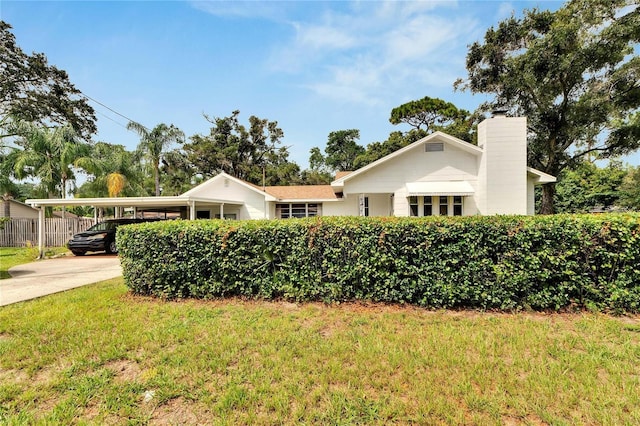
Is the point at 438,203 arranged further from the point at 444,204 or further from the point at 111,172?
the point at 111,172

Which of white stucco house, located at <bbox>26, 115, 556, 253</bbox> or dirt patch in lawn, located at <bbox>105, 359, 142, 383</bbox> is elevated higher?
white stucco house, located at <bbox>26, 115, 556, 253</bbox>

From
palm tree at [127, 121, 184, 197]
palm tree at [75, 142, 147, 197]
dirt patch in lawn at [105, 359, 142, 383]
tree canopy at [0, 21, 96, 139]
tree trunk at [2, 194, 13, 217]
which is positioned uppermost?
tree canopy at [0, 21, 96, 139]

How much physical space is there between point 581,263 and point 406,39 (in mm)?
8571

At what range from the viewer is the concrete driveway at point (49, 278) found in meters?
6.38

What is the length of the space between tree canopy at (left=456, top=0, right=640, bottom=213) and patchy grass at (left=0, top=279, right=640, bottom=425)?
18029 mm

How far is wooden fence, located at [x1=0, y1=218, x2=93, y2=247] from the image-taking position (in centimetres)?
1644

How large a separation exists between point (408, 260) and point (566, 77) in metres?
19.5

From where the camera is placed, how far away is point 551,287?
15.1 feet

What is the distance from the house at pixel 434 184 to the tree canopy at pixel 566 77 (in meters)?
7.14

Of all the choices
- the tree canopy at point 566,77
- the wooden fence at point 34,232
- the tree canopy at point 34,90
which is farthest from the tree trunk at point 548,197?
the tree canopy at point 34,90

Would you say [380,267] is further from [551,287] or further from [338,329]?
[551,287]

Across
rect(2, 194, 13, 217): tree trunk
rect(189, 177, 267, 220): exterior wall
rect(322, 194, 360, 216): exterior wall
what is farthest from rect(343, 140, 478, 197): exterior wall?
rect(2, 194, 13, 217): tree trunk

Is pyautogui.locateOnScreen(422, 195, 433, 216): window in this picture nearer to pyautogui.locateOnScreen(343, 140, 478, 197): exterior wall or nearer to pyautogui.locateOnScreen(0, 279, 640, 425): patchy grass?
pyautogui.locateOnScreen(343, 140, 478, 197): exterior wall

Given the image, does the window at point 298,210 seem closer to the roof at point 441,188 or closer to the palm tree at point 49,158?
the roof at point 441,188
